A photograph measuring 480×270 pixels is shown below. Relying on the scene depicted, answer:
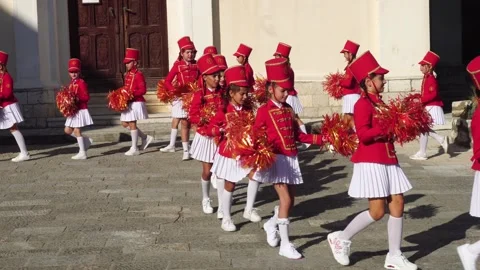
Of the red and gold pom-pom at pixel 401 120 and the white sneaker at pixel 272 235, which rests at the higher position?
the red and gold pom-pom at pixel 401 120

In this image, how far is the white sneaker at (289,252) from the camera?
7.36 meters

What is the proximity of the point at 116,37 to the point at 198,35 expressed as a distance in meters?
1.91

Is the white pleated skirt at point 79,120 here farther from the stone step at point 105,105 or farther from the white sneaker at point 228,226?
the white sneaker at point 228,226

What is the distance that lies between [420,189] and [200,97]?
2860 mm

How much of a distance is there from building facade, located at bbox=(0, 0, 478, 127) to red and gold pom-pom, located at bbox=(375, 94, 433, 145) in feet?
30.0

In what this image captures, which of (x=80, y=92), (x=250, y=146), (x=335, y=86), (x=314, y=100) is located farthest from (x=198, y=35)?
(x=250, y=146)

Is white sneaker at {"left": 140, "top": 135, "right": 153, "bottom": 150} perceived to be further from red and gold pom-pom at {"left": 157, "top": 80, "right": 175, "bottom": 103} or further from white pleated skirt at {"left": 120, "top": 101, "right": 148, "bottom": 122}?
red and gold pom-pom at {"left": 157, "top": 80, "right": 175, "bottom": 103}

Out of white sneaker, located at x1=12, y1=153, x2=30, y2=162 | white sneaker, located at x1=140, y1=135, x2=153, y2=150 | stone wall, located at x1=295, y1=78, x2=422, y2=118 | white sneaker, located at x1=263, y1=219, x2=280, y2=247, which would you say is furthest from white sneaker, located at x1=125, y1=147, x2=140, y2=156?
white sneaker, located at x1=263, y1=219, x2=280, y2=247

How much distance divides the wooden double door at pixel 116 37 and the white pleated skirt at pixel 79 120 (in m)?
4.34

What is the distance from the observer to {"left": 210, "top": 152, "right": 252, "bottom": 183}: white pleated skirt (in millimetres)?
8312

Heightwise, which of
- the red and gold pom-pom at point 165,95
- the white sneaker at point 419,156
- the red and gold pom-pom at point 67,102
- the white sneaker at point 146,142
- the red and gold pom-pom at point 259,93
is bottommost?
the white sneaker at point 419,156

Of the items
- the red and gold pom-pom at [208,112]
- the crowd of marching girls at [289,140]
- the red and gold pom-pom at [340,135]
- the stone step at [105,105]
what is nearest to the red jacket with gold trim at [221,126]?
the crowd of marching girls at [289,140]

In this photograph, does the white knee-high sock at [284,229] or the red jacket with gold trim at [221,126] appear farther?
the red jacket with gold trim at [221,126]

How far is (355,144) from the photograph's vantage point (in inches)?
286
